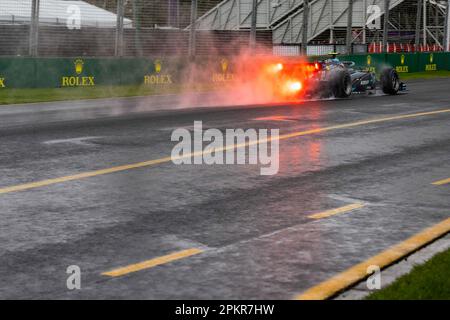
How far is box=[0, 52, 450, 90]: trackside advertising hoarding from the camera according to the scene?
2561 cm

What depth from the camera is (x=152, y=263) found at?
688 cm

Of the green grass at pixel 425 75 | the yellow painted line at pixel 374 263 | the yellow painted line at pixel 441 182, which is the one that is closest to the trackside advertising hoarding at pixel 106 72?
the green grass at pixel 425 75

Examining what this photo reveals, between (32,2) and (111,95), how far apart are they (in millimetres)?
3336

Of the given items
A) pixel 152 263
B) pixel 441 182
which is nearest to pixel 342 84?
pixel 441 182

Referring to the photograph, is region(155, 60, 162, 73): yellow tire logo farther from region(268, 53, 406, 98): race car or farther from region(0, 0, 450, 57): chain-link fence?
region(268, 53, 406, 98): race car

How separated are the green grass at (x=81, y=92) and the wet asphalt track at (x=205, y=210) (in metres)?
7.50

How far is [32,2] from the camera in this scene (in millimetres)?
25344

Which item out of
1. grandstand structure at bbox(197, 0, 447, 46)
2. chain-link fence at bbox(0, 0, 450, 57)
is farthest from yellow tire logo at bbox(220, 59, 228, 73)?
grandstand structure at bbox(197, 0, 447, 46)

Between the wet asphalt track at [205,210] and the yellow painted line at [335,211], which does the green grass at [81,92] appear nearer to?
the wet asphalt track at [205,210]

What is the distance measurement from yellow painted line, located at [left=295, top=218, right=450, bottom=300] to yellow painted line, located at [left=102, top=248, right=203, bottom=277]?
4.04 ft

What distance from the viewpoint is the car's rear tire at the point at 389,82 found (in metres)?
25.1

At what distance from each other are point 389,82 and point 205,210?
1702 centimetres

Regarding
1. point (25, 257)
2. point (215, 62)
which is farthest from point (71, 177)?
point (215, 62)
